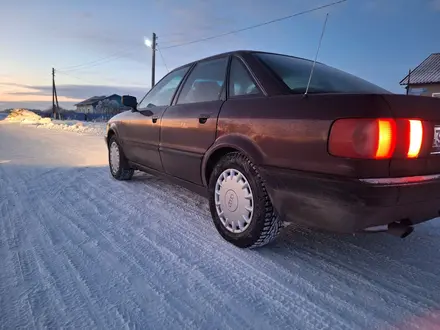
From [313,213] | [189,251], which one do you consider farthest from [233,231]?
[313,213]

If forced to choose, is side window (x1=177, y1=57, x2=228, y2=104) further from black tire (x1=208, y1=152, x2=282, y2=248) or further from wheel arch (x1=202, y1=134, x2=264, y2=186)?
black tire (x1=208, y1=152, x2=282, y2=248)

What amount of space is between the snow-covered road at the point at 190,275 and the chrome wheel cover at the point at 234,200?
0.19 m

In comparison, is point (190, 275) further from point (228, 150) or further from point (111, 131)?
point (111, 131)

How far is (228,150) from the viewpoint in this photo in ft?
8.28

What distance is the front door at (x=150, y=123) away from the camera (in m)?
3.57

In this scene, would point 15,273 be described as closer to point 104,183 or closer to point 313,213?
point 313,213

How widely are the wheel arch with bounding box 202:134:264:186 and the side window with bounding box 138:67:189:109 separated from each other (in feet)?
3.88

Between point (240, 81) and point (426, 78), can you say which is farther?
point (426, 78)

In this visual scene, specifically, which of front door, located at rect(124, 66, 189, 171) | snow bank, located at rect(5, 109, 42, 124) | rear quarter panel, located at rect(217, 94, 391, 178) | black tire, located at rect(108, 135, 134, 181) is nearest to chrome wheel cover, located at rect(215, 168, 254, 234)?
rear quarter panel, located at rect(217, 94, 391, 178)

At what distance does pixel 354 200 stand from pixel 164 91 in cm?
281

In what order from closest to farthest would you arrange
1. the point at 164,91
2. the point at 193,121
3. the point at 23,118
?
1. the point at 193,121
2. the point at 164,91
3. the point at 23,118

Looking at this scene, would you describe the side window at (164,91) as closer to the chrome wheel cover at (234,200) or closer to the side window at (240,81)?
the side window at (240,81)

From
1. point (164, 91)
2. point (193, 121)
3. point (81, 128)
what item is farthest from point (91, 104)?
point (193, 121)

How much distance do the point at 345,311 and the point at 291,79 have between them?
1591 millimetres
